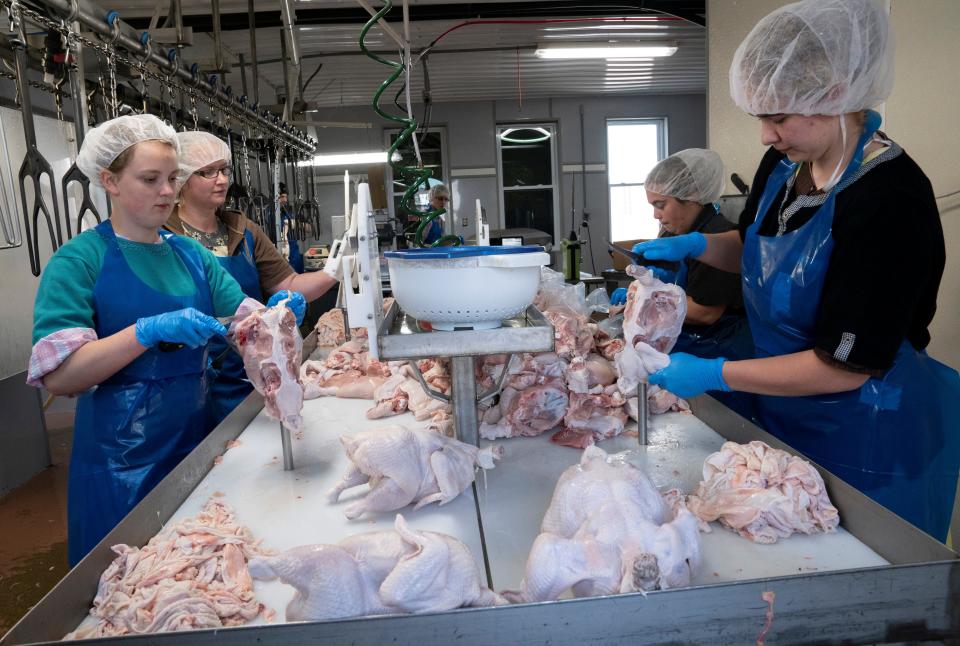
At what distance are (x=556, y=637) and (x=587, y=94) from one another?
464 inches

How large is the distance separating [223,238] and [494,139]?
912 centimetres

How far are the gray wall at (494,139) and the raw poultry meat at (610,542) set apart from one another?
10.4 m

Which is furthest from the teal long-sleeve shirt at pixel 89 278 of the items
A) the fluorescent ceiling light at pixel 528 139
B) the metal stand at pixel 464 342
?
the fluorescent ceiling light at pixel 528 139

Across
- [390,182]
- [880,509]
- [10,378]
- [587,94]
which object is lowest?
[10,378]

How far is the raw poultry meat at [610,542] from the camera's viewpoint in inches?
49.4

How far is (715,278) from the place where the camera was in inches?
120

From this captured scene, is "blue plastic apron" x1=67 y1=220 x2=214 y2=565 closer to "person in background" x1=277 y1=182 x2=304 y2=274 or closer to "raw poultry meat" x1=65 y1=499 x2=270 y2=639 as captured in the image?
"raw poultry meat" x1=65 y1=499 x2=270 y2=639

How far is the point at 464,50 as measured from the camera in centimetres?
853

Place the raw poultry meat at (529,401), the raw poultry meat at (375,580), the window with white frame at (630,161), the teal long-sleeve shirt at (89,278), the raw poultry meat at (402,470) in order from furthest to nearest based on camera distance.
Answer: the window with white frame at (630,161)
the raw poultry meat at (529,401)
the teal long-sleeve shirt at (89,278)
the raw poultry meat at (402,470)
the raw poultry meat at (375,580)

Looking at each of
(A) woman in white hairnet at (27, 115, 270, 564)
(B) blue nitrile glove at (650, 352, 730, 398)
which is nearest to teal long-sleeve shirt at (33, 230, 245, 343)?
(A) woman in white hairnet at (27, 115, 270, 564)

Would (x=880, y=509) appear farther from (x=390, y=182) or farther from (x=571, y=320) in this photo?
(x=390, y=182)

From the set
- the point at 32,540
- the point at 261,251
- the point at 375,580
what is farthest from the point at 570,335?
the point at 32,540

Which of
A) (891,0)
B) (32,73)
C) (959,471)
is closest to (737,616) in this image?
(959,471)

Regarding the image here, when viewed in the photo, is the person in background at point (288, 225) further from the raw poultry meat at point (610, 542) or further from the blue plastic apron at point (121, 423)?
the raw poultry meat at point (610, 542)
